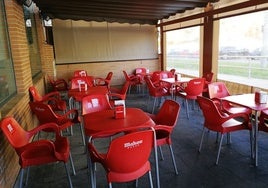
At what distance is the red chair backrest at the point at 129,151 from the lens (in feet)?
5.49

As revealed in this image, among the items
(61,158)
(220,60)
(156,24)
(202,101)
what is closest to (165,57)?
(156,24)

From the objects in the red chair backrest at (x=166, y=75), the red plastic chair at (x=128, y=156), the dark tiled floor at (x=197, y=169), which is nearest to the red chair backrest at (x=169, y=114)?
the dark tiled floor at (x=197, y=169)

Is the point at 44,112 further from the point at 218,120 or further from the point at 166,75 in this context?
the point at 166,75

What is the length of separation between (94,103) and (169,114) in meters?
1.06

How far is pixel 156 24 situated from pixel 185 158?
5.89 m

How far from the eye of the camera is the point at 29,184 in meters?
2.56

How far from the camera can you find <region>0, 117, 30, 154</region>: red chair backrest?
6.75ft

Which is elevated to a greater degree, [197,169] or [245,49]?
[245,49]

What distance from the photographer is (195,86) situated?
4.59 m

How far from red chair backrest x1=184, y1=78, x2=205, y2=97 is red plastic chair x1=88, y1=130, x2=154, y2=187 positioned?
2.98 metres

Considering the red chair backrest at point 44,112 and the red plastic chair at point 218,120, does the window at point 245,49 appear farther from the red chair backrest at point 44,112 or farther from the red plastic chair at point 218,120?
the red chair backrest at point 44,112

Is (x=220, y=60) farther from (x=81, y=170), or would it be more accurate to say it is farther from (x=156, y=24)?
(x=81, y=170)

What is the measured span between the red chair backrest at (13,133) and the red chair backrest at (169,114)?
4.94 ft

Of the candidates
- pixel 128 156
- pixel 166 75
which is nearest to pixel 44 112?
pixel 128 156
